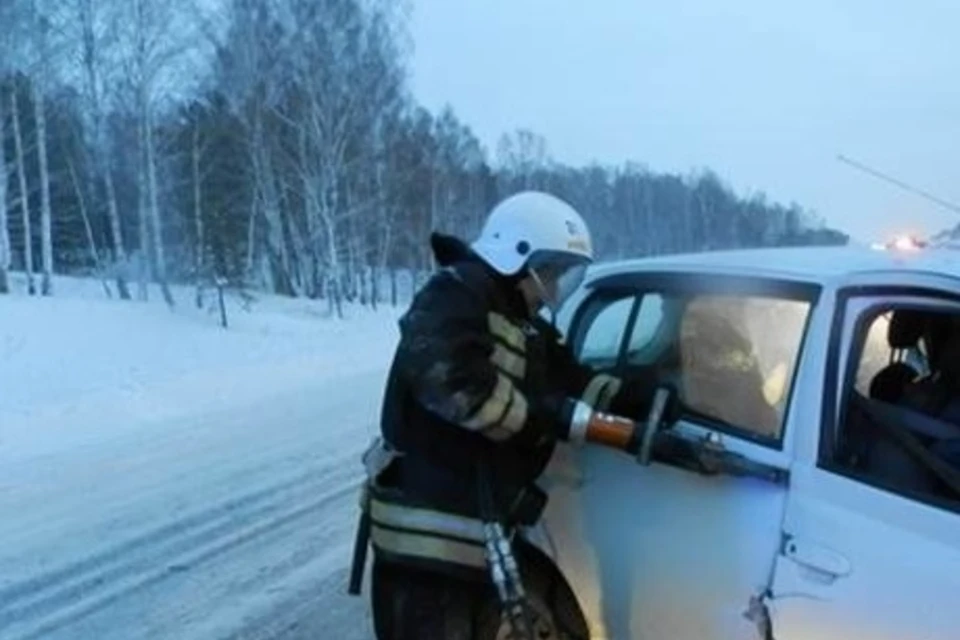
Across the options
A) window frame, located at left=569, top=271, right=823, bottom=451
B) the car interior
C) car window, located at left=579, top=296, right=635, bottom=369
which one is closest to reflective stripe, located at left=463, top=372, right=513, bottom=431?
window frame, located at left=569, top=271, right=823, bottom=451

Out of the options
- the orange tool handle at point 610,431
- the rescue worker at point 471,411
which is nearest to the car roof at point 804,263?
the rescue worker at point 471,411

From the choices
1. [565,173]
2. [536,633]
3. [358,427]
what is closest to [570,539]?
[536,633]

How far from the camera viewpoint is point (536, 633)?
3207mm

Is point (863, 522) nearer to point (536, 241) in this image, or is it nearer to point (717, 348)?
point (717, 348)

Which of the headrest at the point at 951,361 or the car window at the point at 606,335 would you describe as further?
the car window at the point at 606,335

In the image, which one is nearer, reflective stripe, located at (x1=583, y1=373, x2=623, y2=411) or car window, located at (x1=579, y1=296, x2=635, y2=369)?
reflective stripe, located at (x1=583, y1=373, x2=623, y2=411)

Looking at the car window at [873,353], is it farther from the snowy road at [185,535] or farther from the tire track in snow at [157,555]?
the tire track in snow at [157,555]

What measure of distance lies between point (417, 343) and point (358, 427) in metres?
7.56

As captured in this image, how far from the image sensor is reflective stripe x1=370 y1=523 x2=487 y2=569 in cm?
305

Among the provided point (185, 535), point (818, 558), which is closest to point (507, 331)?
point (818, 558)

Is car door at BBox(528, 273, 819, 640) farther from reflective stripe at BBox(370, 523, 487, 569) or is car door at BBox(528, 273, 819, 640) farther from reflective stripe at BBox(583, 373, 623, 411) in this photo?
reflective stripe at BBox(370, 523, 487, 569)

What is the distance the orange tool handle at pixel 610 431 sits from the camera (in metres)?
2.89

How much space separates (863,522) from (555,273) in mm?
1029

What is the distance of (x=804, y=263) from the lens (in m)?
3.02
